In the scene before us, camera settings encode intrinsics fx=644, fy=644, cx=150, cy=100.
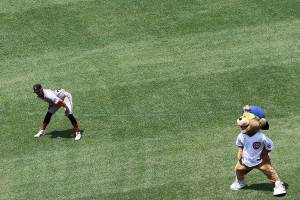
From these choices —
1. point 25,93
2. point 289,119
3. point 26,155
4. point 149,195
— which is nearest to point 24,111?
point 25,93

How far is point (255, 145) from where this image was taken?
13.6 meters

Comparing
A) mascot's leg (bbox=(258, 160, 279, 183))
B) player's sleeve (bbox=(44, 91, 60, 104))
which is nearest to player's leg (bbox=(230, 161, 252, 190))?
mascot's leg (bbox=(258, 160, 279, 183))

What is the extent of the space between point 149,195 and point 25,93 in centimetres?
767

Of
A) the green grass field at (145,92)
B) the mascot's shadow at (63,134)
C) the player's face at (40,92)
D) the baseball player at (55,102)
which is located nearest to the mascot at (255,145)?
the green grass field at (145,92)

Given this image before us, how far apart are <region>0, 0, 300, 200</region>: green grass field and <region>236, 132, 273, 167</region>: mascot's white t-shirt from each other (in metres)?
0.90

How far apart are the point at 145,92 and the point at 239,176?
6468mm

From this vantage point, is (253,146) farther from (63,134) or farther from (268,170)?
(63,134)

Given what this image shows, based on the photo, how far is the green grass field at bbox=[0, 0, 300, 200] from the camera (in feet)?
A: 51.0

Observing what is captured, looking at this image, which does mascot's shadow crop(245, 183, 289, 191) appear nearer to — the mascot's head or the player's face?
the mascot's head

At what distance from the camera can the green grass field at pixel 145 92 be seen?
1554cm

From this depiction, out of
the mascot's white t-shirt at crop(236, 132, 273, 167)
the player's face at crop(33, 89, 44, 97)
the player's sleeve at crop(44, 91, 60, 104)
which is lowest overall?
the mascot's white t-shirt at crop(236, 132, 273, 167)

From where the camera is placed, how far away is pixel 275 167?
15.2 meters

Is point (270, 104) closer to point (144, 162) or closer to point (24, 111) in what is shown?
point (144, 162)

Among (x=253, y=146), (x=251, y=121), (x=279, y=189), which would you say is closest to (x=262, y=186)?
(x=279, y=189)
